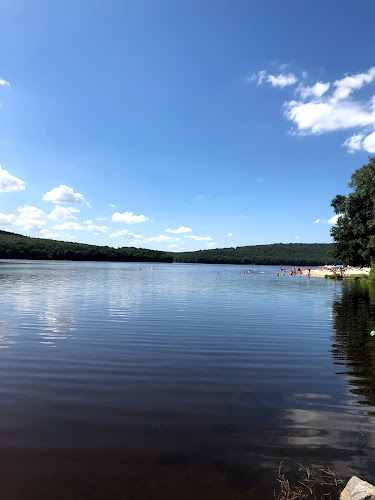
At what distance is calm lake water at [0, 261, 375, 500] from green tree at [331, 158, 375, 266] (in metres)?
49.3

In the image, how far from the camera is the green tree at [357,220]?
5909cm

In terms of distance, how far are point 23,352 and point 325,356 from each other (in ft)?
36.6

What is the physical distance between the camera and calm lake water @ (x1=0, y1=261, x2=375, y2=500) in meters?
5.42

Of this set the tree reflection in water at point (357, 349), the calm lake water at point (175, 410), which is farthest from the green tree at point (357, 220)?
the calm lake water at point (175, 410)

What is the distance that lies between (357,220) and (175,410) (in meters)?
65.0

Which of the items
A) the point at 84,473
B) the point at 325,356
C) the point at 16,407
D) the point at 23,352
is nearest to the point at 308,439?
the point at 84,473

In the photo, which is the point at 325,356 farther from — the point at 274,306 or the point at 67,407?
the point at 274,306

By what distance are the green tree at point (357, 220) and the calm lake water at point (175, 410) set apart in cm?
4928

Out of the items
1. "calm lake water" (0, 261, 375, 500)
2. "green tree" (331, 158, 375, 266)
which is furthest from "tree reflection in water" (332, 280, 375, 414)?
"green tree" (331, 158, 375, 266)

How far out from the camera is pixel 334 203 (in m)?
70.1

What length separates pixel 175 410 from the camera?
309 inches

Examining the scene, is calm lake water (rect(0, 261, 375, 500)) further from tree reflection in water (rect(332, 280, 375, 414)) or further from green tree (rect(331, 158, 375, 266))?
green tree (rect(331, 158, 375, 266))

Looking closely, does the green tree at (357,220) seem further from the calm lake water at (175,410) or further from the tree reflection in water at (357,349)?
the calm lake water at (175,410)

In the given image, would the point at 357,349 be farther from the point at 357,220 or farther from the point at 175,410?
the point at 357,220
